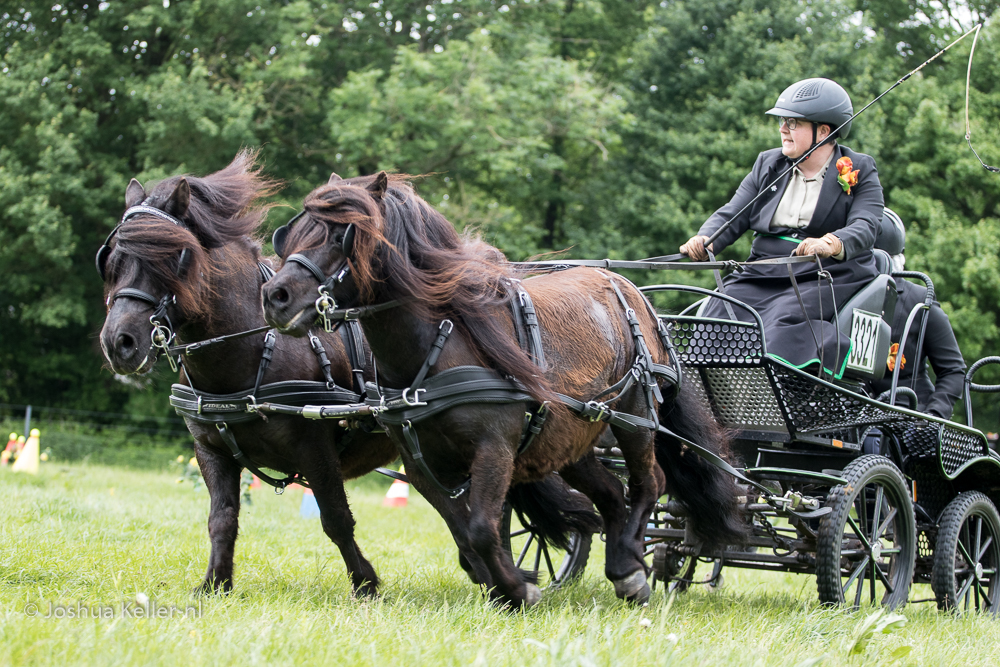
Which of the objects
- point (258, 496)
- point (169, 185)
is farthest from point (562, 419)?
point (258, 496)

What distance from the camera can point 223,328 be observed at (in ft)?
13.5

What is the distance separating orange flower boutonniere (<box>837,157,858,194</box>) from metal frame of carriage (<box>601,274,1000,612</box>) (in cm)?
64

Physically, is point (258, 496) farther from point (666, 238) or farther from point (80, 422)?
point (666, 238)

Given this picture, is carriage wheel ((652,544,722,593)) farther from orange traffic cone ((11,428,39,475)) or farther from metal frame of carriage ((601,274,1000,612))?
orange traffic cone ((11,428,39,475))

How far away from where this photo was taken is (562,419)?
13.0ft

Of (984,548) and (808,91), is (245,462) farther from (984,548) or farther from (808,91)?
(984,548)

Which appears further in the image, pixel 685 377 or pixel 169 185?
pixel 685 377

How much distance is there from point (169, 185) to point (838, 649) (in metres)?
3.34

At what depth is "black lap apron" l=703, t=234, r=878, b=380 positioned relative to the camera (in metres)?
4.63

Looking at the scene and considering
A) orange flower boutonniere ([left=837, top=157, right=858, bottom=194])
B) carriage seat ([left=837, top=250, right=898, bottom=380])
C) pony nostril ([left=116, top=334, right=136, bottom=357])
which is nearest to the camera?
pony nostril ([left=116, top=334, right=136, bottom=357])

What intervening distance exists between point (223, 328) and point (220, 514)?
2.79 ft

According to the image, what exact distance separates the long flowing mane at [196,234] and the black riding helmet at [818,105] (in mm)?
2726

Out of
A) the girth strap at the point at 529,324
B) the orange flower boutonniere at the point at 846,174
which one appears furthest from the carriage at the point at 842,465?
the girth strap at the point at 529,324

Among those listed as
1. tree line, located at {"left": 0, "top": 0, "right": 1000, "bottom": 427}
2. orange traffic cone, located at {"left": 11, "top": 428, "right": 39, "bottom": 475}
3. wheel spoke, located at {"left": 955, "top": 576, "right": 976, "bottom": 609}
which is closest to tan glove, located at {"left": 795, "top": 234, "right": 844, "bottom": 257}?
wheel spoke, located at {"left": 955, "top": 576, "right": 976, "bottom": 609}
